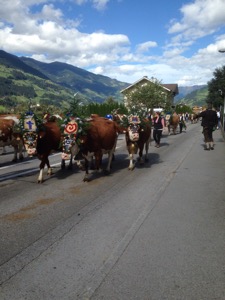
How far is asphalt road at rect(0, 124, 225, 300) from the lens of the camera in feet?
11.7

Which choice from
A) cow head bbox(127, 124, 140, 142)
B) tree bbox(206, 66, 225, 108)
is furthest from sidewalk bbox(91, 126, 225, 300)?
tree bbox(206, 66, 225, 108)

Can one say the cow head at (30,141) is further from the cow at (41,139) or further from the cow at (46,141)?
the cow at (46,141)

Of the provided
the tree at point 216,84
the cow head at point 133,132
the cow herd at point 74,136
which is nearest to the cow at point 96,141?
the cow herd at point 74,136

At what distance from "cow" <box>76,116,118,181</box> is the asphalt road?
2.84 feet

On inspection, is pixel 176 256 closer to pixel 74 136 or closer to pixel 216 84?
pixel 74 136

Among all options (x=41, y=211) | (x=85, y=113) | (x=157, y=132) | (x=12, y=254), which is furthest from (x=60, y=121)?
(x=157, y=132)

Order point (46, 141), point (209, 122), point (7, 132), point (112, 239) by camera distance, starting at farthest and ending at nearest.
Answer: point (209, 122)
point (7, 132)
point (46, 141)
point (112, 239)

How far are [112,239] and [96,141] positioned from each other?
493 centimetres

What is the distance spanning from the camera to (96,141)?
949 cm

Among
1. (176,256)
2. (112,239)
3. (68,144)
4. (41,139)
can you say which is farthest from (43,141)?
(176,256)

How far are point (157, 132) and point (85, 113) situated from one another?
9.22m

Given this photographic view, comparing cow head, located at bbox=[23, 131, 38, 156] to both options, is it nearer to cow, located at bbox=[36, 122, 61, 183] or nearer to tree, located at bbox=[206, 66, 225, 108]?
cow, located at bbox=[36, 122, 61, 183]

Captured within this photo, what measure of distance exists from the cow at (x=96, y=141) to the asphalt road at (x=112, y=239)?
87cm

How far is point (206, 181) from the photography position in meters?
9.08
